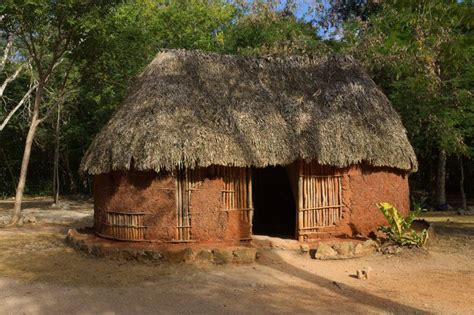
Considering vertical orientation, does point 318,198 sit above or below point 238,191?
below

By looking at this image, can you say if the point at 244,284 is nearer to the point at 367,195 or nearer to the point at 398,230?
the point at 398,230

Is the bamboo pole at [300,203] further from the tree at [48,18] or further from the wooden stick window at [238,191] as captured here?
the tree at [48,18]

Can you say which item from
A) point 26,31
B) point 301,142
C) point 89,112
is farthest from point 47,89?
point 301,142

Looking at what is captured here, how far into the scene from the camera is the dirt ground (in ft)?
22.9

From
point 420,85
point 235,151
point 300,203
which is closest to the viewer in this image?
point 235,151

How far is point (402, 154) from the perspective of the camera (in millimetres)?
11719

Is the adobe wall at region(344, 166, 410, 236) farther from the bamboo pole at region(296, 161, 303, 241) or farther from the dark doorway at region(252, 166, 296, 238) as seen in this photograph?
the dark doorway at region(252, 166, 296, 238)

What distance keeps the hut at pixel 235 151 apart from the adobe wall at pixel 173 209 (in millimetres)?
21

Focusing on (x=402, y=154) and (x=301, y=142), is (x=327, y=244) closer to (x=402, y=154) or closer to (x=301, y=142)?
(x=301, y=142)

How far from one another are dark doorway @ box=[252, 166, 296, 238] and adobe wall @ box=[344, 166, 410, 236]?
4152mm

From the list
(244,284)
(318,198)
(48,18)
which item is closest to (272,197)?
(318,198)

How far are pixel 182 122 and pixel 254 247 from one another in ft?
10.0

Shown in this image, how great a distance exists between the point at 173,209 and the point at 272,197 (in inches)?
236

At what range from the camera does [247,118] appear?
1112 centimetres
